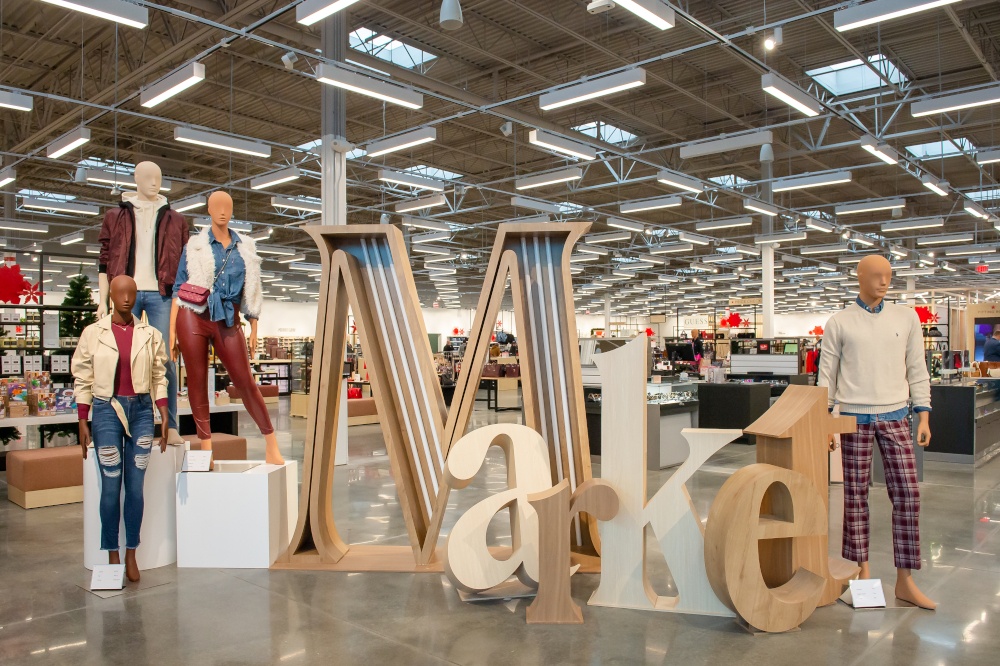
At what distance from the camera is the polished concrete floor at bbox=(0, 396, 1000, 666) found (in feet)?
9.86

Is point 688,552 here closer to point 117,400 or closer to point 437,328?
point 117,400

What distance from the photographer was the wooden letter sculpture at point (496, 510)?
3.61m

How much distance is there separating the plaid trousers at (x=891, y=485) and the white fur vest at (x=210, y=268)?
132 inches

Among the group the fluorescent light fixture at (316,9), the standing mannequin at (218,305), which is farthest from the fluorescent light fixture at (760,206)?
the standing mannequin at (218,305)

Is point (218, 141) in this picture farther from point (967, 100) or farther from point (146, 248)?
point (967, 100)

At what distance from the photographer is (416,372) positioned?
4.48m

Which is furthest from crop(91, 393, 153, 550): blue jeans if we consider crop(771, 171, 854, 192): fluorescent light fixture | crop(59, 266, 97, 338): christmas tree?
crop(771, 171, 854, 192): fluorescent light fixture

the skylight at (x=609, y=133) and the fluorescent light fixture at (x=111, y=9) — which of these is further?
the skylight at (x=609, y=133)

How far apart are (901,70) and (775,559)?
10.8m

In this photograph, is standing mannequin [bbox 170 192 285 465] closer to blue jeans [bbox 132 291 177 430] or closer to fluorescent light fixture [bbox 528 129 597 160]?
blue jeans [bbox 132 291 177 430]

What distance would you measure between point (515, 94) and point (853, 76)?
5506 millimetres

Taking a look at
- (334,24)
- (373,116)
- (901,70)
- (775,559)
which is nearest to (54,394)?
(334,24)

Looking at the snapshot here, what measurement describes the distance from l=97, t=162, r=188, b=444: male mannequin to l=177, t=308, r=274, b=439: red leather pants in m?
0.14

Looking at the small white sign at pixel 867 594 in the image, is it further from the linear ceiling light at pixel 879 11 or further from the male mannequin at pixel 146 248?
the linear ceiling light at pixel 879 11
